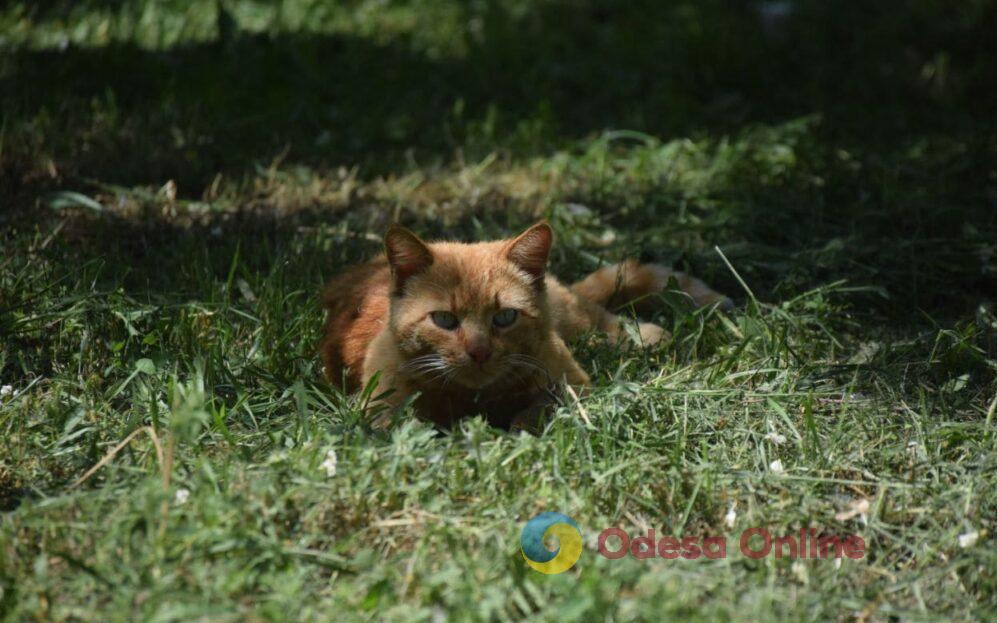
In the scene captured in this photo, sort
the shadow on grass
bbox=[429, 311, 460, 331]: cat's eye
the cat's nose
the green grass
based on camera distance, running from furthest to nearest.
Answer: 1. the shadow on grass
2. bbox=[429, 311, 460, 331]: cat's eye
3. the cat's nose
4. the green grass

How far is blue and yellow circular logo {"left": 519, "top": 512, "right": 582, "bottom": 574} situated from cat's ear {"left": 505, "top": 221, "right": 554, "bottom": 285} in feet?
3.19

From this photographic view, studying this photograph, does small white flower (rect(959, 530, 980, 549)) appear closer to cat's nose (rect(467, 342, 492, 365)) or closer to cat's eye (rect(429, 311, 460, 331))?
cat's nose (rect(467, 342, 492, 365))

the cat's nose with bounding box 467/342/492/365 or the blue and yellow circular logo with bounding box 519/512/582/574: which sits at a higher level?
the cat's nose with bounding box 467/342/492/365

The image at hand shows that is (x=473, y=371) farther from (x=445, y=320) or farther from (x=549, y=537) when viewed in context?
(x=549, y=537)

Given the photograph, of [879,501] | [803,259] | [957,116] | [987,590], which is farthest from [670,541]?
[957,116]

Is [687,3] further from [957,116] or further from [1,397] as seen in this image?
[1,397]

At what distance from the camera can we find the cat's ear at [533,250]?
11.1 ft

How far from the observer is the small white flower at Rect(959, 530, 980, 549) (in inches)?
108

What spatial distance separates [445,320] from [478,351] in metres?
0.19

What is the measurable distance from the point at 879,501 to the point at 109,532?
2.09 metres

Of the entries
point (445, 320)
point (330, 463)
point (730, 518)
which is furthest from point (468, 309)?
point (730, 518)

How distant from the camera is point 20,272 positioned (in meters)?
3.85

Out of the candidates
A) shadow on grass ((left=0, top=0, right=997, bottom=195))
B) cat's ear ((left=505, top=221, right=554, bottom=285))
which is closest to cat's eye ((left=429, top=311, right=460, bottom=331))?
cat's ear ((left=505, top=221, right=554, bottom=285))

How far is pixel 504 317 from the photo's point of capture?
11.0 ft
